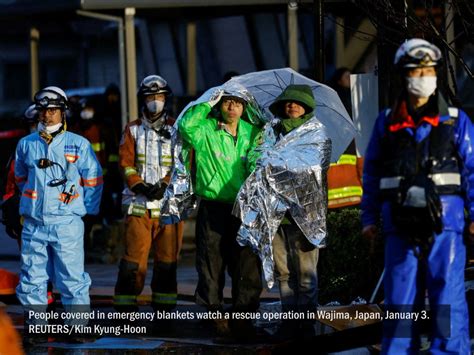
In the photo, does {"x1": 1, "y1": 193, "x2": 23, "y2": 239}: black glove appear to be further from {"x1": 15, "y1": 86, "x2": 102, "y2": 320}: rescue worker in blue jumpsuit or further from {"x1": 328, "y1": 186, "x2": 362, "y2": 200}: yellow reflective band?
{"x1": 328, "y1": 186, "x2": 362, "y2": 200}: yellow reflective band

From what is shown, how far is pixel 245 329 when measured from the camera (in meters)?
10.3

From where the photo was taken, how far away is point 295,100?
10359 mm

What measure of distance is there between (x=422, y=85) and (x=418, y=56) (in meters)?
0.17

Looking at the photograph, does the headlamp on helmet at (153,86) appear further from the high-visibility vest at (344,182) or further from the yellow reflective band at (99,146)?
the yellow reflective band at (99,146)

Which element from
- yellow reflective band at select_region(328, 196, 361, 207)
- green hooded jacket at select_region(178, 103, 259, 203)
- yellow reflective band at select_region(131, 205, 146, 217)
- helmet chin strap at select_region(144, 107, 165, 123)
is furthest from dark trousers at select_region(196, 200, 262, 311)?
yellow reflective band at select_region(328, 196, 361, 207)

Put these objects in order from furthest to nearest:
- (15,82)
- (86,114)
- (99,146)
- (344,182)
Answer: (15,82) → (86,114) → (99,146) → (344,182)

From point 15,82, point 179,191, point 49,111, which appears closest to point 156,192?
point 179,191

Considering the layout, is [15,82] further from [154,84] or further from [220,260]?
[220,260]

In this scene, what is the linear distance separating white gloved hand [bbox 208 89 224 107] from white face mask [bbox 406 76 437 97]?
318 cm

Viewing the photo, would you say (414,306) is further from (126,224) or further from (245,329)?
(126,224)

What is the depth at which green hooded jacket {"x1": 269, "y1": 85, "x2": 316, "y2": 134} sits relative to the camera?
34.0 ft

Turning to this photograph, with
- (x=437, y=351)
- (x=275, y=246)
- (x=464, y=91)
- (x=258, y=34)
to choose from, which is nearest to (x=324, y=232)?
(x=275, y=246)

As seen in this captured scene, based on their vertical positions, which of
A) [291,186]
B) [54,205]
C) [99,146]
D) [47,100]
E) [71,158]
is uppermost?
[47,100]

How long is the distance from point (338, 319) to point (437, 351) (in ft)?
8.03
